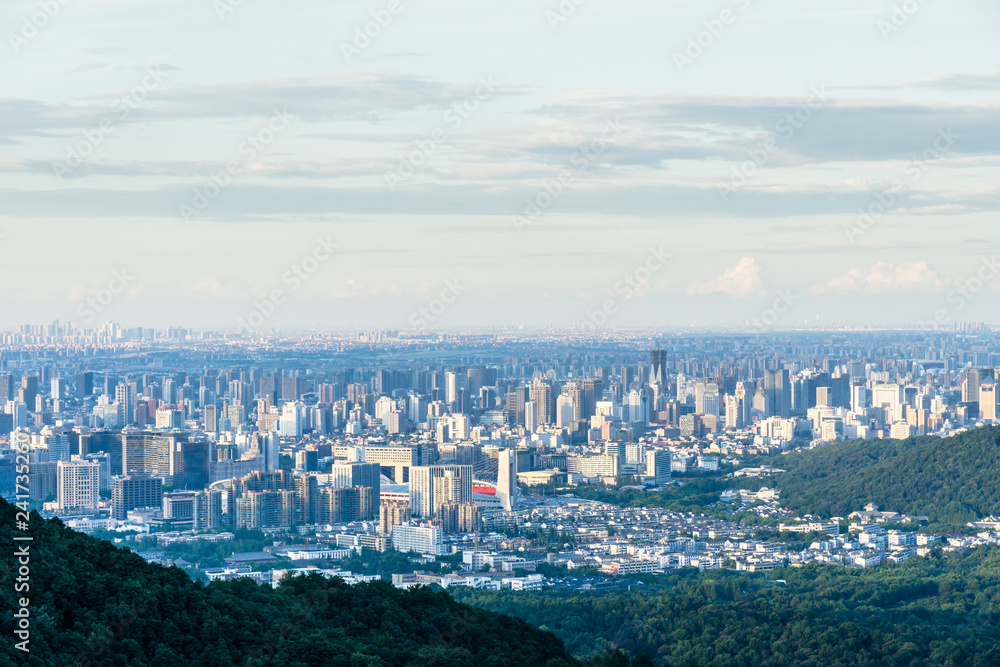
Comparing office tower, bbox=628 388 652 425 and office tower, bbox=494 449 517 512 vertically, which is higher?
office tower, bbox=628 388 652 425

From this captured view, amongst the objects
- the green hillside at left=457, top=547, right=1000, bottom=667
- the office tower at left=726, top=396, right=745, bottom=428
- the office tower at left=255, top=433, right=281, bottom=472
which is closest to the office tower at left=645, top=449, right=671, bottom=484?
the office tower at left=255, top=433, right=281, bottom=472

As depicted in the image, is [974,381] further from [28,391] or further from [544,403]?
[28,391]

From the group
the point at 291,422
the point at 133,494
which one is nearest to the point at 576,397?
the point at 291,422

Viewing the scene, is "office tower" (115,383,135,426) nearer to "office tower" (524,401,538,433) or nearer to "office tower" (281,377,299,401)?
"office tower" (281,377,299,401)

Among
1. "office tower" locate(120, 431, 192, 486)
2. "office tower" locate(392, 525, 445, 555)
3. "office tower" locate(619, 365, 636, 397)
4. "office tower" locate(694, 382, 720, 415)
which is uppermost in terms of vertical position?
"office tower" locate(619, 365, 636, 397)

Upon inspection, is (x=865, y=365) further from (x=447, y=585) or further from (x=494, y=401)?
(x=447, y=585)

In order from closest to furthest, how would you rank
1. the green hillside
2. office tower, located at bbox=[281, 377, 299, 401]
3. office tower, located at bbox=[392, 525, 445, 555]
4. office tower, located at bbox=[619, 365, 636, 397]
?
the green hillside
office tower, located at bbox=[392, 525, 445, 555]
office tower, located at bbox=[281, 377, 299, 401]
office tower, located at bbox=[619, 365, 636, 397]

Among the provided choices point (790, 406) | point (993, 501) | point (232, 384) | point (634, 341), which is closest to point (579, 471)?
point (993, 501)
